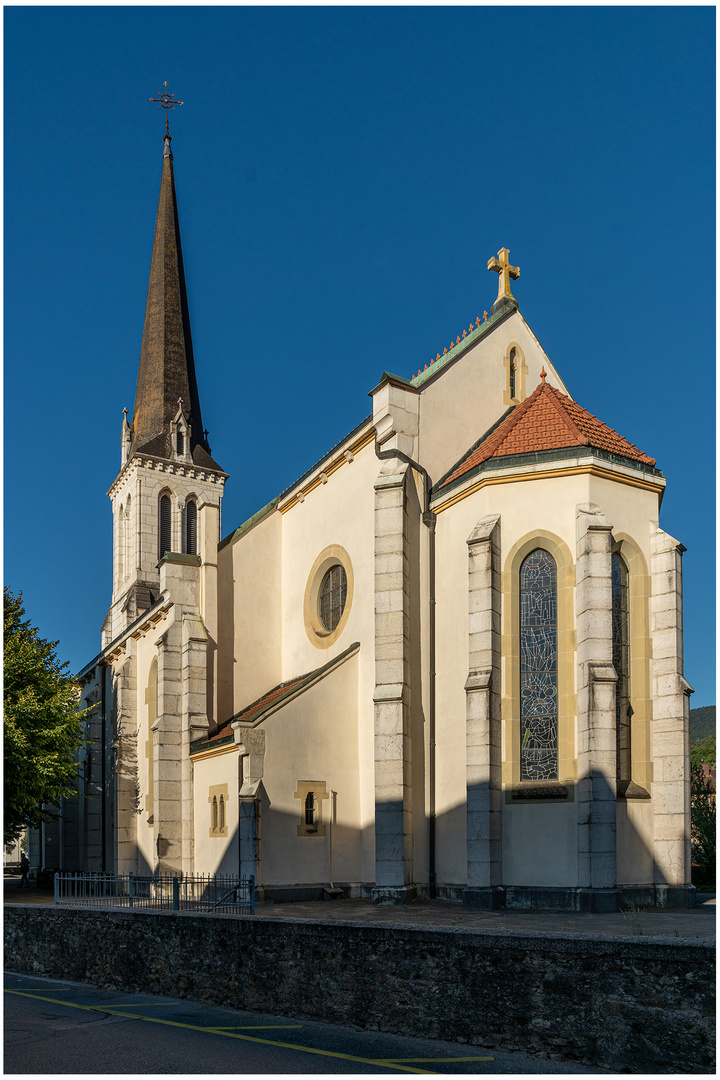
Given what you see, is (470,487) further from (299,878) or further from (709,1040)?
(709,1040)

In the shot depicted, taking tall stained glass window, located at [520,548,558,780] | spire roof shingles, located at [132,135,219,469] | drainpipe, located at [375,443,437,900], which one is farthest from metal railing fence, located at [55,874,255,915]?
spire roof shingles, located at [132,135,219,469]

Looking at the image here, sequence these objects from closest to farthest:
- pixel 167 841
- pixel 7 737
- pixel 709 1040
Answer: pixel 709 1040 → pixel 167 841 → pixel 7 737

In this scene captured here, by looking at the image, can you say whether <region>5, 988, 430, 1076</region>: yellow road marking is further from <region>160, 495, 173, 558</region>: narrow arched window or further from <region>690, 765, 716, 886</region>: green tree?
<region>160, 495, 173, 558</region>: narrow arched window

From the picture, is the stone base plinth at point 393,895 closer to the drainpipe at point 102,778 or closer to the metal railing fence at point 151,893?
the metal railing fence at point 151,893

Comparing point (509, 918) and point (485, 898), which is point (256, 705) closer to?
point (485, 898)

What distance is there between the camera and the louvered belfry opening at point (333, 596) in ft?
86.6

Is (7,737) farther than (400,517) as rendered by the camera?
Yes

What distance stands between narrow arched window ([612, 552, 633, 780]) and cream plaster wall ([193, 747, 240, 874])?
8.72m

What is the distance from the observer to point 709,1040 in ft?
30.6

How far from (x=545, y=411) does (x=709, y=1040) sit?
1508 centimetres

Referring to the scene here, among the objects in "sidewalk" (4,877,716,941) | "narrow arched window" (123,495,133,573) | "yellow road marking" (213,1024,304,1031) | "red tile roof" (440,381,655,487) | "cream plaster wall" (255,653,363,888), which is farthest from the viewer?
"narrow arched window" (123,495,133,573)

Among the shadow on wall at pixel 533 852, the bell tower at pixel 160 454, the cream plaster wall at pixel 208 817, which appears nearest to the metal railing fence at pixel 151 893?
the cream plaster wall at pixel 208 817

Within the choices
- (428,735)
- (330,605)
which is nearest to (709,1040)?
(428,735)

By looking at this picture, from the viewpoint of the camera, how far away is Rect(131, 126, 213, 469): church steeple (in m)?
54.7
